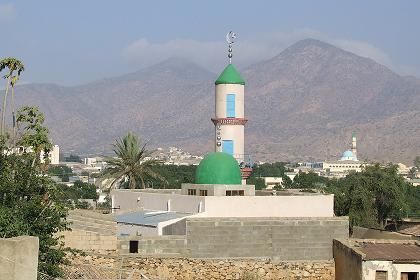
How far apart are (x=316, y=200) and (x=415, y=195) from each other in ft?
223

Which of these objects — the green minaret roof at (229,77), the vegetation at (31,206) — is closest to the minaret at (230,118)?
the green minaret roof at (229,77)

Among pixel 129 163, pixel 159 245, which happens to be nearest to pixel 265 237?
pixel 159 245

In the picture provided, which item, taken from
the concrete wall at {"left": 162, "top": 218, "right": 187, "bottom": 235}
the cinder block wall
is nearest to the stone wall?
the cinder block wall

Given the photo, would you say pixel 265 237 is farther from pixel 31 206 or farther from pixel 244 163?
pixel 244 163

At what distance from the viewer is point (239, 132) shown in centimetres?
4609

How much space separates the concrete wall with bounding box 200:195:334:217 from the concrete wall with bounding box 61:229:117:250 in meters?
5.95

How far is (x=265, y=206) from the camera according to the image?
33344mm

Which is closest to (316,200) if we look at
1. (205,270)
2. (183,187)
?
(183,187)

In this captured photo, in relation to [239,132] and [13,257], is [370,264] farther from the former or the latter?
[239,132]

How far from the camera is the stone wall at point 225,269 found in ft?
90.1

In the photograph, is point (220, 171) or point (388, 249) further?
point (220, 171)

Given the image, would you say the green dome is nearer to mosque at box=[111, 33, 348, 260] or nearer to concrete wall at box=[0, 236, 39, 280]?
mosque at box=[111, 33, 348, 260]

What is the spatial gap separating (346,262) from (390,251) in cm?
150

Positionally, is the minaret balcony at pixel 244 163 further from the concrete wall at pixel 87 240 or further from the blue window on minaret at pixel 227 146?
the concrete wall at pixel 87 240
